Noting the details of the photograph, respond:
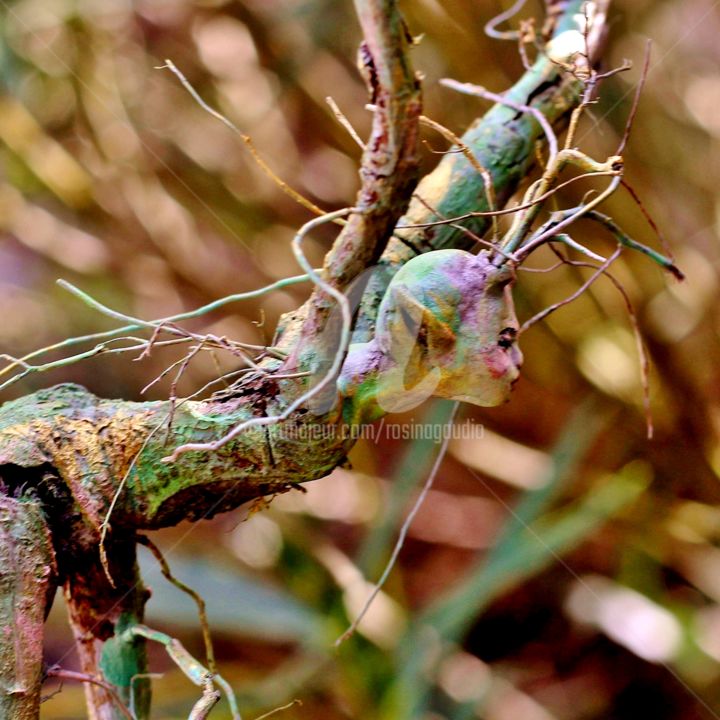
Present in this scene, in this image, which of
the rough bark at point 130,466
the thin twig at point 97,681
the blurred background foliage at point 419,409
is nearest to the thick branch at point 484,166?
the rough bark at point 130,466

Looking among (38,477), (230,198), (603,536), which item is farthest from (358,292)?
(230,198)

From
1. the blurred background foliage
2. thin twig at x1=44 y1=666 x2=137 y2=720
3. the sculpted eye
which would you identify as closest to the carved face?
the sculpted eye

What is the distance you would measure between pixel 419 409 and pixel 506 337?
0.91 metres

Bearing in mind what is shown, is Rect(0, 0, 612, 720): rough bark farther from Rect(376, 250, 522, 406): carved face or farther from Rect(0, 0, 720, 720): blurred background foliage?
Rect(0, 0, 720, 720): blurred background foliage

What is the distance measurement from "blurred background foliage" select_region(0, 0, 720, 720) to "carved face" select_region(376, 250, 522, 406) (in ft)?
2.18

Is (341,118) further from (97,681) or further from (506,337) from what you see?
(97,681)

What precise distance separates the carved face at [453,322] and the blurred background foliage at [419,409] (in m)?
0.67

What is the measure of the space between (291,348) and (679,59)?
1.13 m

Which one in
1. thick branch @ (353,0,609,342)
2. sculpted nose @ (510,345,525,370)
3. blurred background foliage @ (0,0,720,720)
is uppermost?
thick branch @ (353,0,609,342)

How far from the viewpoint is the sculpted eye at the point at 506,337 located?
397 mm

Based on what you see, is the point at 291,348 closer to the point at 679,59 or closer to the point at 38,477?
the point at 38,477

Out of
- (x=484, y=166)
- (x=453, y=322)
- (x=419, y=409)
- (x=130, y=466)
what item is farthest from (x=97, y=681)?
(x=419, y=409)

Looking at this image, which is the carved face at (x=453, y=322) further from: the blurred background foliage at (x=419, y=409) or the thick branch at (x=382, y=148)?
the blurred background foliage at (x=419, y=409)

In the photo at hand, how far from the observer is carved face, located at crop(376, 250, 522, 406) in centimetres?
Result: 39
